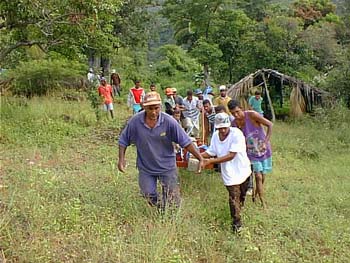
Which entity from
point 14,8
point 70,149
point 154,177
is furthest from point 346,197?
point 14,8

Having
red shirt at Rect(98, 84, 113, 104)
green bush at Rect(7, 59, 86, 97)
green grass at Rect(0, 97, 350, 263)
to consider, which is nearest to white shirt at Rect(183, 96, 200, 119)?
green grass at Rect(0, 97, 350, 263)

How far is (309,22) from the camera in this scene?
35000 millimetres

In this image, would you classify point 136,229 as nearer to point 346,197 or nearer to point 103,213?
A: point 103,213

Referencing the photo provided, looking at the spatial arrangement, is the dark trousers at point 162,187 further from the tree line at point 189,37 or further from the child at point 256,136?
the tree line at point 189,37

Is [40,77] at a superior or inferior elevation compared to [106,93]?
inferior

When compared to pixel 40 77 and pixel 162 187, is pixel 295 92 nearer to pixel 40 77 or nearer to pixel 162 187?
pixel 40 77

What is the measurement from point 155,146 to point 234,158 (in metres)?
0.88

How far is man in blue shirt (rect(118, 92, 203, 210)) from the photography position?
5707mm

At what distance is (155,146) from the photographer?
19.0 ft

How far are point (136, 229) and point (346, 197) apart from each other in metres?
4.17

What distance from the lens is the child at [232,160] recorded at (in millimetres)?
5770

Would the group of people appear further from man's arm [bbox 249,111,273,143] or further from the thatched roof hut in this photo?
the thatched roof hut

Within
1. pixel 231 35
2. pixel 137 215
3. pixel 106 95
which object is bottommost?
pixel 106 95

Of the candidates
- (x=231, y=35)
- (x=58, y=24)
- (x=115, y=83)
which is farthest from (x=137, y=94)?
(x=231, y=35)
